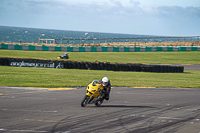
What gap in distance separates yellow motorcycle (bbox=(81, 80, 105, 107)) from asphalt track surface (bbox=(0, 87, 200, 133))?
306mm

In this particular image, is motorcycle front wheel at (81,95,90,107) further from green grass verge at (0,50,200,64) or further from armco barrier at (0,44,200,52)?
armco barrier at (0,44,200,52)

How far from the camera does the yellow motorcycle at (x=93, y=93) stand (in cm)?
1172

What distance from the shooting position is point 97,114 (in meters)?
10.6

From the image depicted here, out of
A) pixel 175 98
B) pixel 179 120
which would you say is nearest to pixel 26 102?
pixel 179 120

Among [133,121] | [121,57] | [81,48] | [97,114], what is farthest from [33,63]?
[81,48]

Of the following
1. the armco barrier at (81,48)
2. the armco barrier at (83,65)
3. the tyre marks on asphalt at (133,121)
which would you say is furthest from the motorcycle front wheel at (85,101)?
the armco barrier at (81,48)

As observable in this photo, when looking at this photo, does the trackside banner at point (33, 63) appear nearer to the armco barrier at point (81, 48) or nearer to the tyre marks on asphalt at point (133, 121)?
the tyre marks on asphalt at point (133, 121)

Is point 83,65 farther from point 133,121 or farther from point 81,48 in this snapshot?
point 81,48

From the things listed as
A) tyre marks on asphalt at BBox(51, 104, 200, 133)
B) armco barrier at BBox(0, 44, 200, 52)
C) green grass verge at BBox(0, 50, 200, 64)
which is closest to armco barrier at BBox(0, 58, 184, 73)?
green grass verge at BBox(0, 50, 200, 64)

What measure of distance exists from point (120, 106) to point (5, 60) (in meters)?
20.5

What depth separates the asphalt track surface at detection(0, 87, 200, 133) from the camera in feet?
28.0

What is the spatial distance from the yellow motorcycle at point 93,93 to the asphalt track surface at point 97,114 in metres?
0.31

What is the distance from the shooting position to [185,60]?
147 feet

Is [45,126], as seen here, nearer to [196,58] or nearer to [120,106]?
[120,106]
